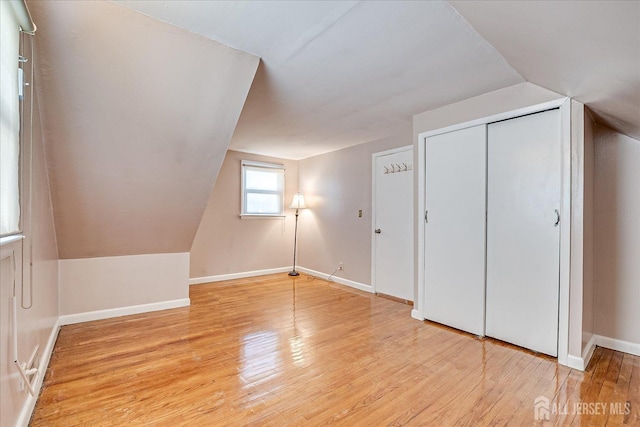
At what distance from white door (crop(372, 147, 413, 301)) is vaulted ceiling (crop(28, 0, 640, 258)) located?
93 centimetres

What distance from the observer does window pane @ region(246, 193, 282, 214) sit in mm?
5134

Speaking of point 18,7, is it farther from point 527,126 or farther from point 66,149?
point 527,126

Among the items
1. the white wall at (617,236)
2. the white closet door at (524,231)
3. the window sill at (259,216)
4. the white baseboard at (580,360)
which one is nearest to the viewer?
the white baseboard at (580,360)

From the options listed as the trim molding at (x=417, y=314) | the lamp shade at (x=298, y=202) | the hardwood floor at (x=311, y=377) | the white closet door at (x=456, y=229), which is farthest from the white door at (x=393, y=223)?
the lamp shade at (x=298, y=202)

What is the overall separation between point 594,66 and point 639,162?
55.1 inches

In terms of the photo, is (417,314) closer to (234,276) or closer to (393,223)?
(393,223)

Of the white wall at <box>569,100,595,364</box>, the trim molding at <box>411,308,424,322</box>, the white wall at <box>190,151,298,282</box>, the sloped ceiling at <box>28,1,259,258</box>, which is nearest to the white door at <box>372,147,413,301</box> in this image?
the trim molding at <box>411,308,424,322</box>

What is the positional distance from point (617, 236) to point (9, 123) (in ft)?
13.1

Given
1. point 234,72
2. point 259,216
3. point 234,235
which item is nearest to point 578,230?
point 234,72

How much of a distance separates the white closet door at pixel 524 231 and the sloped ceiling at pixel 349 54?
46cm

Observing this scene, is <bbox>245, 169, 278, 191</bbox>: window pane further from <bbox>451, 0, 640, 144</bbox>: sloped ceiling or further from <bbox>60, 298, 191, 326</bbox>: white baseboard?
<bbox>451, 0, 640, 144</bbox>: sloped ceiling

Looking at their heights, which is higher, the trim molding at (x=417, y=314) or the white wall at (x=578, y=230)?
the white wall at (x=578, y=230)

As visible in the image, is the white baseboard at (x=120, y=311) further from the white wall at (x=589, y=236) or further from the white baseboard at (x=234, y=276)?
the white wall at (x=589, y=236)

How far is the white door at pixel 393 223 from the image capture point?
3.75 m
